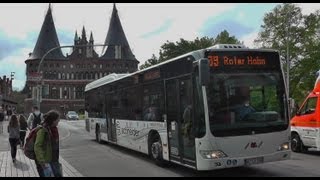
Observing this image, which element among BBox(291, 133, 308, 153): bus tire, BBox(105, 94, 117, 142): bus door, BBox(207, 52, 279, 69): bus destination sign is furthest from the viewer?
BBox(105, 94, 117, 142): bus door

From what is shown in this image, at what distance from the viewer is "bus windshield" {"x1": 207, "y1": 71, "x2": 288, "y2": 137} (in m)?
11.8

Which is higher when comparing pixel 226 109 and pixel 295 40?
pixel 295 40

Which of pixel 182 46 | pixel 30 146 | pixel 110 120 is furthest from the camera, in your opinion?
pixel 182 46

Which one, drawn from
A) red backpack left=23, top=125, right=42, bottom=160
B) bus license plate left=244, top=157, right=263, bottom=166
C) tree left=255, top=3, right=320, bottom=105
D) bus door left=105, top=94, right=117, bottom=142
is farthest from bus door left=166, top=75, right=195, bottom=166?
tree left=255, top=3, right=320, bottom=105

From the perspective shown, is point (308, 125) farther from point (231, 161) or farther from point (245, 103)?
point (231, 161)

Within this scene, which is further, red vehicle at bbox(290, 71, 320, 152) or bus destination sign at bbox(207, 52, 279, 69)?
red vehicle at bbox(290, 71, 320, 152)

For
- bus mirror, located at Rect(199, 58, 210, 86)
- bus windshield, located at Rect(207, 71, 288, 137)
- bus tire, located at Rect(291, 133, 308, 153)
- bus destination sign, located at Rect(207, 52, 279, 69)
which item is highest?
bus destination sign, located at Rect(207, 52, 279, 69)

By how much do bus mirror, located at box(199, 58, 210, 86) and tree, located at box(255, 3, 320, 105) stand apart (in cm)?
4645

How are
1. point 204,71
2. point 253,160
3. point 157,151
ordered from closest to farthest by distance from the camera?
point 204,71, point 253,160, point 157,151

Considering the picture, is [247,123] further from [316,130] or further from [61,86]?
[61,86]

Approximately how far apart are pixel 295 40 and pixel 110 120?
140ft

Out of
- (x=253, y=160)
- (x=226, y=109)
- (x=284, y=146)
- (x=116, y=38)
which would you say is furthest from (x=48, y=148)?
(x=116, y=38)

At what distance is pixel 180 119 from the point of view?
1312 centimetres

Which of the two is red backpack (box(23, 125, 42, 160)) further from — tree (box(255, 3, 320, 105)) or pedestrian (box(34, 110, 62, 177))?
tree (box(255, 3, 320, 105))
